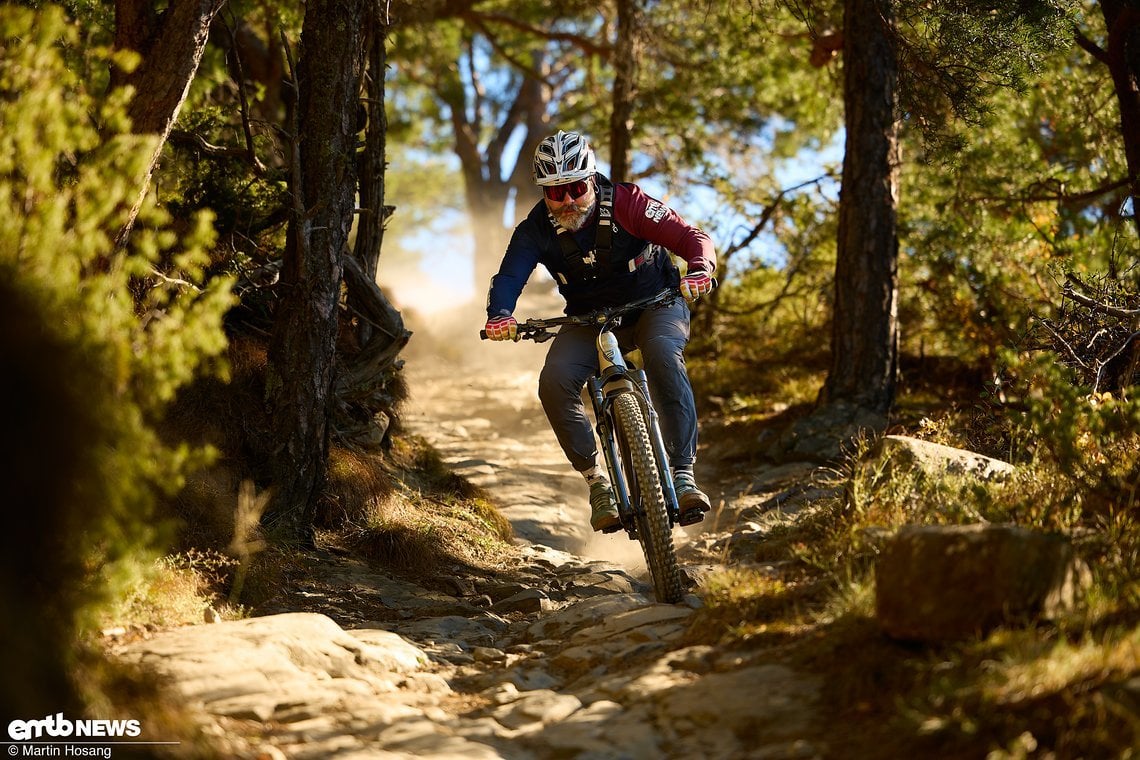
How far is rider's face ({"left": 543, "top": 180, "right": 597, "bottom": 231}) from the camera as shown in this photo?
19.9 ft

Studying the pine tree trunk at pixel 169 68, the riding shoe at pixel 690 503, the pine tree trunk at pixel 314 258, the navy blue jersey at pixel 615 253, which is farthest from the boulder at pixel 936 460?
the pine tree trunk at pixel 169 68

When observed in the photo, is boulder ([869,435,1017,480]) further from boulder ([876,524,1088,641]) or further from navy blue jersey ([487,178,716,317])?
boulder ([876,524,1088,641])

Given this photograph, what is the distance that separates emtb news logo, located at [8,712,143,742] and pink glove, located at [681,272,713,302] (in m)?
3.44

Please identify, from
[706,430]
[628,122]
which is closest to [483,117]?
[628,122]

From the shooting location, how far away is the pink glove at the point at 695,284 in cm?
561

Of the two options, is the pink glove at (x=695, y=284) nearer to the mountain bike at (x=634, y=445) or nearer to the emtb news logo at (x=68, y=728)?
the mountain bike at (x=634, y=445)

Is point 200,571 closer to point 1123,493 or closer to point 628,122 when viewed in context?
point 1123,493


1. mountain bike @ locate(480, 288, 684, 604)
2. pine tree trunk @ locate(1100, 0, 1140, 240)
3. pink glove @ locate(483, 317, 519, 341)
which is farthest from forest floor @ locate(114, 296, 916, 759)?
pine tree trunk @ locate(1100, 0, 1140, 240)

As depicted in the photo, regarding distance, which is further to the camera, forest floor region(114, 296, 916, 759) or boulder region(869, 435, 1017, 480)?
boulder region(869, 435, 1017, 480)

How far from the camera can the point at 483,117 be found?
25.0 m

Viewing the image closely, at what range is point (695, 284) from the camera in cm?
567

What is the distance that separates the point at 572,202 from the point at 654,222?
1.59ft

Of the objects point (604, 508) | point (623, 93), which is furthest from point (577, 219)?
point (623, 93)

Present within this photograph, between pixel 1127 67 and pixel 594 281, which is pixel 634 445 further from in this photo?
pixel 1127 67
